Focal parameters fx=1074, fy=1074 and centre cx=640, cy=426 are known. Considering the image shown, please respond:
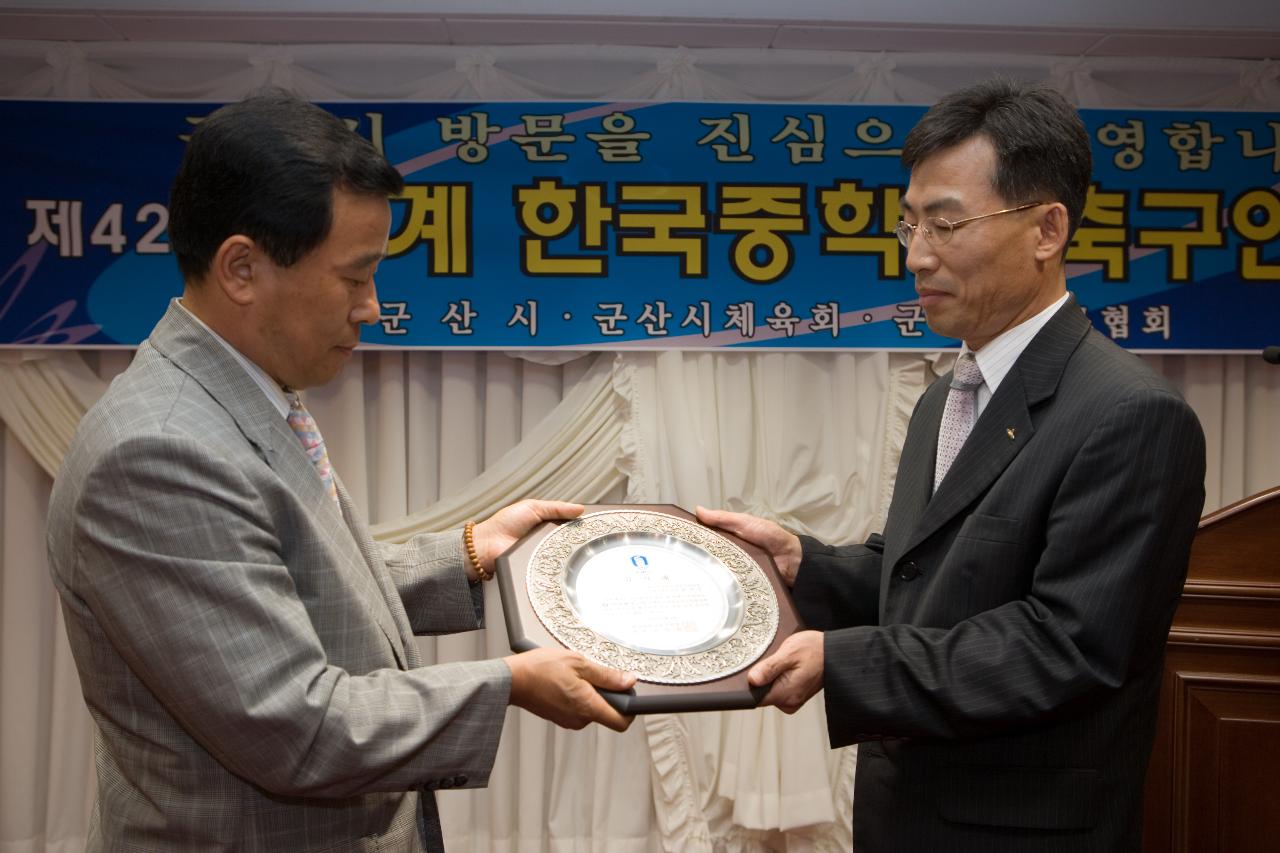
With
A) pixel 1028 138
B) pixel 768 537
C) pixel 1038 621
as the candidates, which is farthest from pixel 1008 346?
pixel 768 537

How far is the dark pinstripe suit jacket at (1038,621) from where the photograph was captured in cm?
154

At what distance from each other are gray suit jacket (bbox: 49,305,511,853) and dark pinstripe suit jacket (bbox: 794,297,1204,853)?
658 mm

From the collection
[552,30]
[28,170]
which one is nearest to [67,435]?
[28,170]

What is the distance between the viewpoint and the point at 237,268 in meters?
1.45

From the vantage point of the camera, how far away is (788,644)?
5.52 ft

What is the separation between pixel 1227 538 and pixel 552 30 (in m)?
2.35

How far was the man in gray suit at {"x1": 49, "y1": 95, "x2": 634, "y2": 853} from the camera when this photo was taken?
1313mm

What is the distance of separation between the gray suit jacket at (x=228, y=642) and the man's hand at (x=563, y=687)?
41 millimetres

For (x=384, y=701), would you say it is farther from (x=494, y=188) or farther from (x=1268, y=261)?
(x=1268, y=261)

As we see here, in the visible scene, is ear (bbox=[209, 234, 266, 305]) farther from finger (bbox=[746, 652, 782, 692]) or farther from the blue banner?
the blue banner

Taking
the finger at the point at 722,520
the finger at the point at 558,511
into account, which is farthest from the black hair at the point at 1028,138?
the finger at the point at 558,511

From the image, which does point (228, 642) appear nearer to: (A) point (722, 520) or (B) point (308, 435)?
(B) point (308, 435)

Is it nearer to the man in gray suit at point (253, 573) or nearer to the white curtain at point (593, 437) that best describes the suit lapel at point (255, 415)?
the man in gray suit at point (253, 573)

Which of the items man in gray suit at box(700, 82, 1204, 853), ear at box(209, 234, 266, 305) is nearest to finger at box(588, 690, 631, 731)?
man in gray suit at box(700, 82, 1204, 853)
